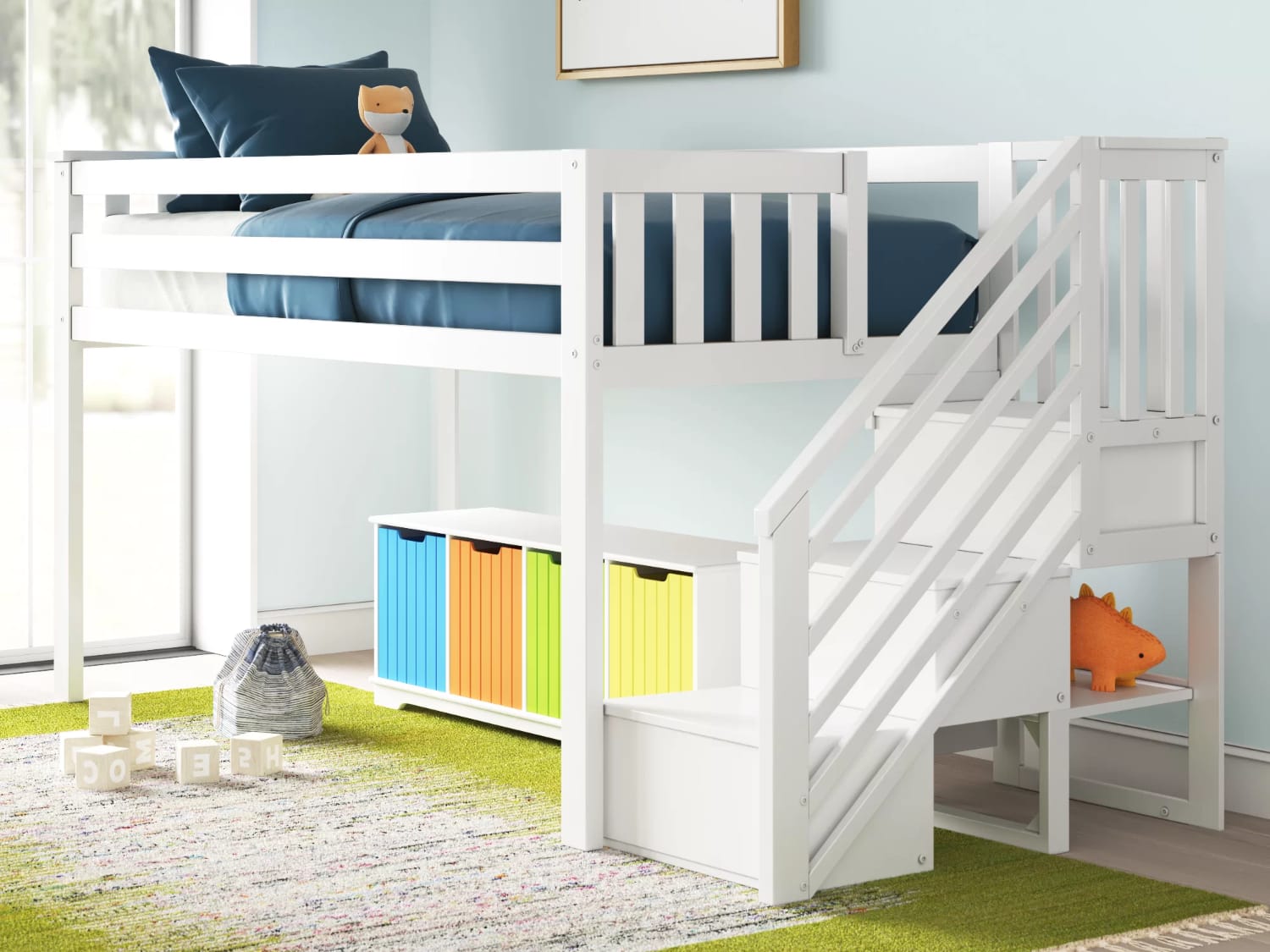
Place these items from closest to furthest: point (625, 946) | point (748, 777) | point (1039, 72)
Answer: point (625, 946) → point (748, 777) → point (1039, 72)

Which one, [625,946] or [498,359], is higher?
[498,359]

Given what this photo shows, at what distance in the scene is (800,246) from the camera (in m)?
2.70

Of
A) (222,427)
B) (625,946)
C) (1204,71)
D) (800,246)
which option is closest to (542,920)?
(625,946)

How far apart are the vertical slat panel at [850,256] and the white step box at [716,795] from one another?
571 millimetres

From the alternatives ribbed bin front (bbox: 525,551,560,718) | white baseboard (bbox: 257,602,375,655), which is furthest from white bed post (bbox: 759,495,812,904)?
white baseboard (bbox: 257,602,375,655)

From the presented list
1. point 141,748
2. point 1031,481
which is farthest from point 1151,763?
point 141,748

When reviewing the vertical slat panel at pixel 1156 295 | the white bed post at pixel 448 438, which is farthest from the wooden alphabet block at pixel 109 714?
the vertical slat panel at pixel 1156 295

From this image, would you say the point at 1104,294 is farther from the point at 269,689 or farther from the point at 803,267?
the point at 269,689

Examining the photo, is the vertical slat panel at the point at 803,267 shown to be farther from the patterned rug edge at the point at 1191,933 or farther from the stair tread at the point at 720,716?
the patterned rug edge at the point at 1191,933

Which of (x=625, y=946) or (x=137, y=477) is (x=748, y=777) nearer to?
(x=625, y=946)

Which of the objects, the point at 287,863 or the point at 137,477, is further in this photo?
the point at 137,477

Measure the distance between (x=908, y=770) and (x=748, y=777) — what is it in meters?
0.24

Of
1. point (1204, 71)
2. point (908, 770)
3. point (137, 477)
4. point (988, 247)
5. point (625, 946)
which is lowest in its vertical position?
point (625, 946)

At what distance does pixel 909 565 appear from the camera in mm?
2789
